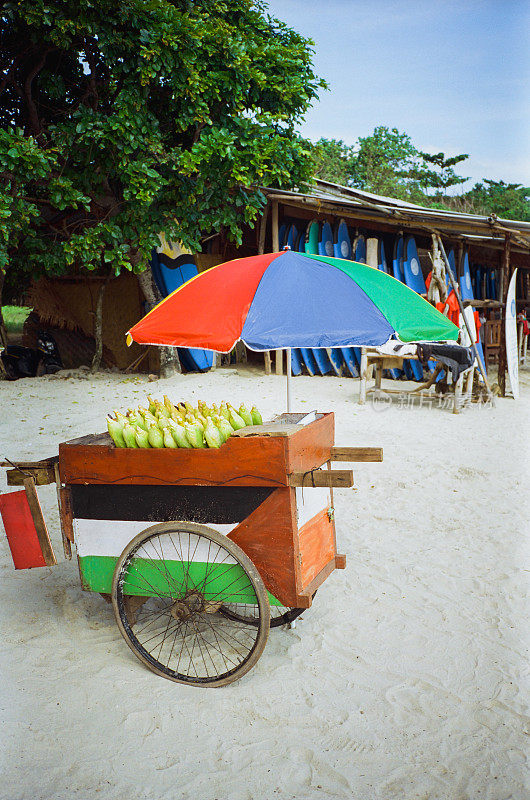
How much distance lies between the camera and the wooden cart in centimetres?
268

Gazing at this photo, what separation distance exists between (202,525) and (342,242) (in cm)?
933

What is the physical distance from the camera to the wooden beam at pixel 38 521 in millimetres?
2971

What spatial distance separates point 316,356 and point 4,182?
19.1 feet

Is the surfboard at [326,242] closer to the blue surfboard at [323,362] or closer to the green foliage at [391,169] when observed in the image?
the blue surfboard at [323,362]

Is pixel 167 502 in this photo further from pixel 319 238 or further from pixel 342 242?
pixel 319 238

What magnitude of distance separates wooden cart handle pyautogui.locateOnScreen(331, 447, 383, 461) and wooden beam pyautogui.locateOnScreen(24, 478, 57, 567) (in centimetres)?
141

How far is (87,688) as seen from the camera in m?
2.76

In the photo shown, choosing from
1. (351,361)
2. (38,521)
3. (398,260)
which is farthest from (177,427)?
(351,361)

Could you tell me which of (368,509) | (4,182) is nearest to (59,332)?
(4,182)

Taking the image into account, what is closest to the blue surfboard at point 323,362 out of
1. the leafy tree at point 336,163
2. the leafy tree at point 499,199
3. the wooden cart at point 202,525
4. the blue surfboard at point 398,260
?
the blue surfboard at point 398,260

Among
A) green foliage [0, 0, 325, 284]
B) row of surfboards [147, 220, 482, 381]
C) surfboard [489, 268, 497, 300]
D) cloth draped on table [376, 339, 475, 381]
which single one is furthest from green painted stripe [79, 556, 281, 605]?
surfboard [489, 268, 497, 300]

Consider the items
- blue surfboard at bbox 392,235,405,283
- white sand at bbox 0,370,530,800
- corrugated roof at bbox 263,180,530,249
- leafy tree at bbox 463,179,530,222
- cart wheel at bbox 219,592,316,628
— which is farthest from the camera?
leafy tree at bbox 463,179,530,222

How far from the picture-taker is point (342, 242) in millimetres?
11266

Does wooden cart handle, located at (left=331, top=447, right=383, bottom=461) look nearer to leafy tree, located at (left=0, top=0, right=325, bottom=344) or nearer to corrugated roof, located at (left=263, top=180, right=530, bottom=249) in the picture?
corrugated roof, located at (left=263, top=180, right=530, bottom=249)
